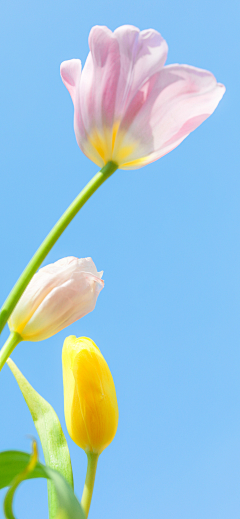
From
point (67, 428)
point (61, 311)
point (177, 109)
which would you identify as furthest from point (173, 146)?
point (67, 428)

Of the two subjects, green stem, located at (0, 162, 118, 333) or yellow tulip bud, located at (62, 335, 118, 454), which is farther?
yellow tulip bud, located at (62, 335, 118, 454)

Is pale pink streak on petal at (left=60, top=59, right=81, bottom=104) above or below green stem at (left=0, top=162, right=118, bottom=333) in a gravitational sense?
above

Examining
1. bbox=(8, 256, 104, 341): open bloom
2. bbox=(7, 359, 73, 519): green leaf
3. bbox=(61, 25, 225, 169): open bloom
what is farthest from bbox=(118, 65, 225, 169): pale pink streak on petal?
bbox=(7, 359, 73, 519): green leaf

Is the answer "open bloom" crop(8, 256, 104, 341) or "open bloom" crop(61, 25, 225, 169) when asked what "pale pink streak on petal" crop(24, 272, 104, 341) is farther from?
"open bloom" crop(61, 25, 225, 169)

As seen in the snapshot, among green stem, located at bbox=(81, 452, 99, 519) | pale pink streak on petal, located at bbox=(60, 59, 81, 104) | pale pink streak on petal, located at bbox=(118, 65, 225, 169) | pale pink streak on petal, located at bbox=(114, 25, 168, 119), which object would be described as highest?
pale pink streak on petal, located at bbox=(60, 59, 81, 104)

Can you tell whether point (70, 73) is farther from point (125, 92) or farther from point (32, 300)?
point (32, 300)

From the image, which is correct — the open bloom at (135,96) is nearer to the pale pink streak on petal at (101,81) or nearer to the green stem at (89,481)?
the pale pink streak on petal at (101,81)

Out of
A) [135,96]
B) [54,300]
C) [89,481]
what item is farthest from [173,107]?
[89,481]
